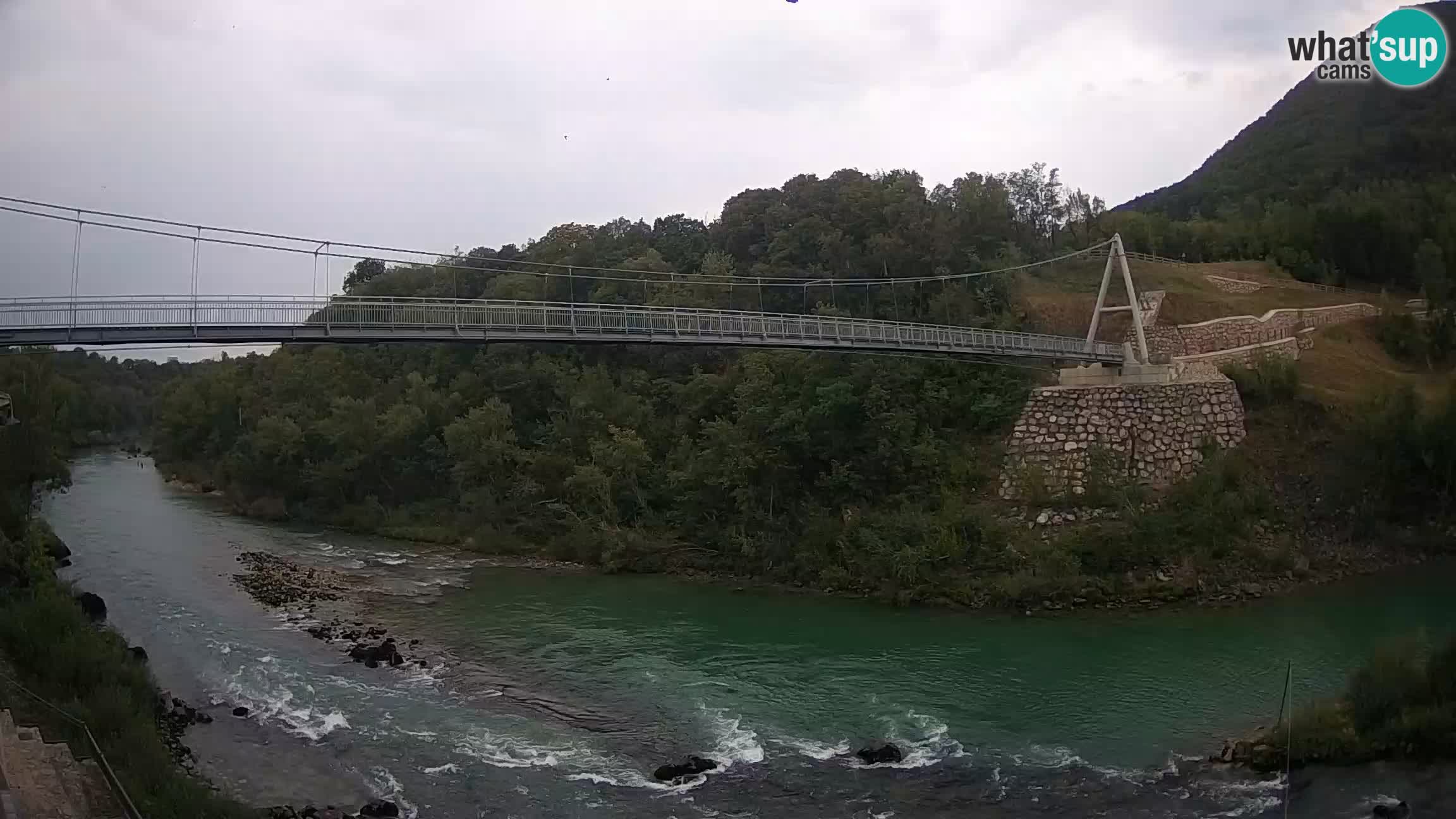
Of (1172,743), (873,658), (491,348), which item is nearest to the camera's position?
(1172,743)

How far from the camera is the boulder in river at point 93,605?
17.9m

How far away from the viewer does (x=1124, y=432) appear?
21984 millimetres

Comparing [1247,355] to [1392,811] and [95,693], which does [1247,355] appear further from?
[95,693]

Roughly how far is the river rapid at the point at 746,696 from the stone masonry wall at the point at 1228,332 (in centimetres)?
837

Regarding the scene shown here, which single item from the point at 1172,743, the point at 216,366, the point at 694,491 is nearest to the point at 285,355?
the point at 216,366

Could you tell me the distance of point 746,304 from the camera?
1330 inches

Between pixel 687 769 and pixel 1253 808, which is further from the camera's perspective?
pixel 687 769

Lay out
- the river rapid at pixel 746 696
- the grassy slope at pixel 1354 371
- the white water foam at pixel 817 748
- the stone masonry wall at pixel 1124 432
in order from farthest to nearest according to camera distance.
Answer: the grassy slope at pixel 1354 371, the stone masonry wall at pixel 1124 432, the white water foam at pixel 817 748, the river rapid at pixel 746 696

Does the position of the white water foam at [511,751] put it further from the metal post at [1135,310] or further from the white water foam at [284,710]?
the metal post at [1135,310]

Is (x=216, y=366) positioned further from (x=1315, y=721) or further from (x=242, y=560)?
(x=1315, y=721)

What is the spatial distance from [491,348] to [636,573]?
12.8 meters

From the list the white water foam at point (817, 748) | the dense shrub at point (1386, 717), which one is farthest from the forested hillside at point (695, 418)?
the dense shrub at point (1386, 717)

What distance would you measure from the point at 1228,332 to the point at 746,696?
18.4 meters

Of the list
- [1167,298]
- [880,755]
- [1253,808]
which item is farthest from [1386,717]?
[1167,298]
